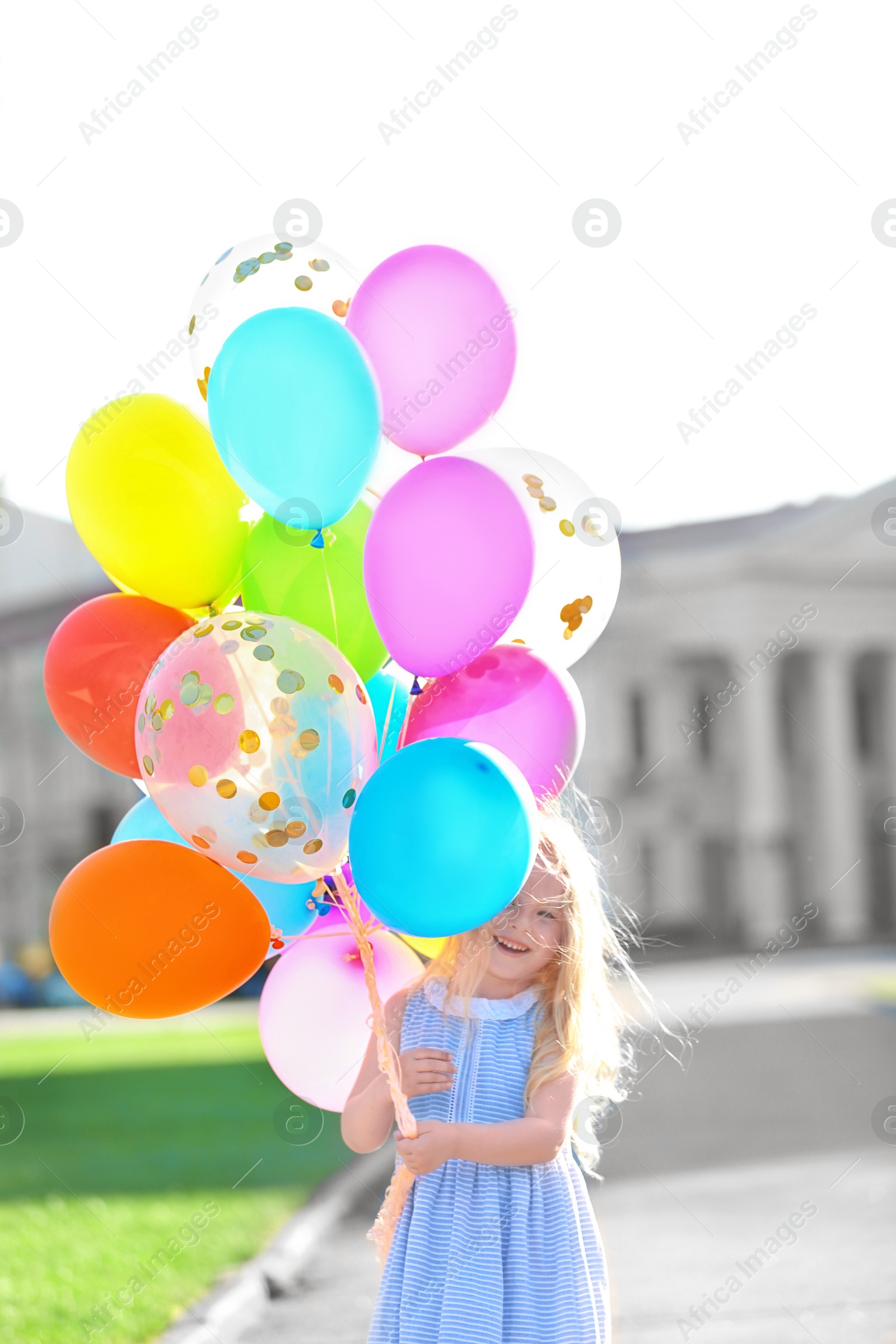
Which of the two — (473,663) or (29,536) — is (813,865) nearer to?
(29,536)

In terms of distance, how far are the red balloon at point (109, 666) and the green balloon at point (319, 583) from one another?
0.23 meters

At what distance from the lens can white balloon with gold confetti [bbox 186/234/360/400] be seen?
283 centimetres

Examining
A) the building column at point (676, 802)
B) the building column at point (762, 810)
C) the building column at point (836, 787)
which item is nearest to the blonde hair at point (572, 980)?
the building column at point (762, 810)

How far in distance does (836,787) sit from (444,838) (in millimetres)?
40680

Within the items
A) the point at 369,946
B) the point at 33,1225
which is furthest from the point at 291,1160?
the point at 369,946

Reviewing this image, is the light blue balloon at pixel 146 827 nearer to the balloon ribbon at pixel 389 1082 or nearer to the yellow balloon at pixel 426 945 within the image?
the balloon ribbon at pixel 389 1082

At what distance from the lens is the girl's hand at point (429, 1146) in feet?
7.79

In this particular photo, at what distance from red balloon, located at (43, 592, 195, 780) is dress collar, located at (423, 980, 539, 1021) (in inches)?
35.1

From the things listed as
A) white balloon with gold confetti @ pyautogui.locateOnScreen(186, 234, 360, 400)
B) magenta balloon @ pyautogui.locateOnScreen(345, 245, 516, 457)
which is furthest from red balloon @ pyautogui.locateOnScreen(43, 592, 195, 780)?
magenta balloon @ pyautogui.locateOnScreen(345, 245, 516, 457)

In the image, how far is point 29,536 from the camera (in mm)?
39625

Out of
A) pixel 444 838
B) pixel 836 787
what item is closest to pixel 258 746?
pixel 444 838

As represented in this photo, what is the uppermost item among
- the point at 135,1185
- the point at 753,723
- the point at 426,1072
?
the point at 426,1072

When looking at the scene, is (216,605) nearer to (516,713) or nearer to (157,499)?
(157,499)

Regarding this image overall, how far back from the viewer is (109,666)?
9.44ft
